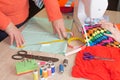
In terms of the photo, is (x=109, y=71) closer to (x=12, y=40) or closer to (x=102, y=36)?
(x=102, y=36)

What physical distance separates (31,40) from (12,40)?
9 cm

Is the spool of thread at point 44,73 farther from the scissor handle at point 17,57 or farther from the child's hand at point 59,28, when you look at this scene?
the child's hand at point 59,28

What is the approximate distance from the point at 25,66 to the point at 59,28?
1.09 ft

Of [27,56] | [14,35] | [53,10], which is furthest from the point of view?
[53,10]

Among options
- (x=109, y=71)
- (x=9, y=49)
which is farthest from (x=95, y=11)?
(x=9, y=49)

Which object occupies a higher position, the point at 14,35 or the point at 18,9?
the point at 18,9

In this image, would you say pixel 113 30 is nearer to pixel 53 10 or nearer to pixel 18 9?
pixel 53 10

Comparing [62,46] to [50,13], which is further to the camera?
[50,13]

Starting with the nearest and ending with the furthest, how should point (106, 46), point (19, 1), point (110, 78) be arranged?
point (110, 78)
point (106, 46)
point (19, 1)

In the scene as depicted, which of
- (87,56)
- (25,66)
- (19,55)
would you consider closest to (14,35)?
(19,55)

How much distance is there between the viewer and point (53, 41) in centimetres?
105

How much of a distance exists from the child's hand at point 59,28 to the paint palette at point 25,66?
267 mm

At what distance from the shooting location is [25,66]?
843 mm

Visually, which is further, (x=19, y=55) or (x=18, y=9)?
(x=18, y=9)
